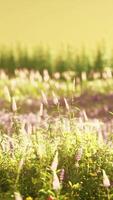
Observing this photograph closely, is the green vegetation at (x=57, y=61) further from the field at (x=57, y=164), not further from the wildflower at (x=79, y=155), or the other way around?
the wildflower at (x=79, y=155)

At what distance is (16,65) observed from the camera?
30.6 meters

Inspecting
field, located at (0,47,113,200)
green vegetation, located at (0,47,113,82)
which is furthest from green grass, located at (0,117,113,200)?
green vegetation, located at (0,47,113,82)

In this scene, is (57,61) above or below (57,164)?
below

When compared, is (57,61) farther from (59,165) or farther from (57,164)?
(57,164)

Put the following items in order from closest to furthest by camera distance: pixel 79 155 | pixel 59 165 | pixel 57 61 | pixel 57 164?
pixel 79 155 < pixel 57 164 < pixel 59 165 < pixel 57 61

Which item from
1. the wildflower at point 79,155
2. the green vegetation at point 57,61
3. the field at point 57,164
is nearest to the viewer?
the field at point 57,164

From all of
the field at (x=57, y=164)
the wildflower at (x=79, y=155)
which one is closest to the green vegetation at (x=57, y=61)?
the field at (x=57, y=164)

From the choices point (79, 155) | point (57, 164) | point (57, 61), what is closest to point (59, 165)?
point (57, 164)

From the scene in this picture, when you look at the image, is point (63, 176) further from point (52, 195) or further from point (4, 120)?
point (4, 120)

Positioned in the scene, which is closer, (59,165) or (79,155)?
(79,155)

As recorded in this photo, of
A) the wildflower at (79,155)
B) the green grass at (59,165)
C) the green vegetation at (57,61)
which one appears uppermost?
the wildflower at (79,155)

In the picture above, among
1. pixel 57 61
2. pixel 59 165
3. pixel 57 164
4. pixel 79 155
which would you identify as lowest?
pixel 57 61

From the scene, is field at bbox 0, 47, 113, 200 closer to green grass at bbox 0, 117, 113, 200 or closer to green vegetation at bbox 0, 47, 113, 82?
green grass at bbox 0, 117, 113, 200

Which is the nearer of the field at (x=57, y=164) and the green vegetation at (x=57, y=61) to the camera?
the field at (x=57, y=164)
